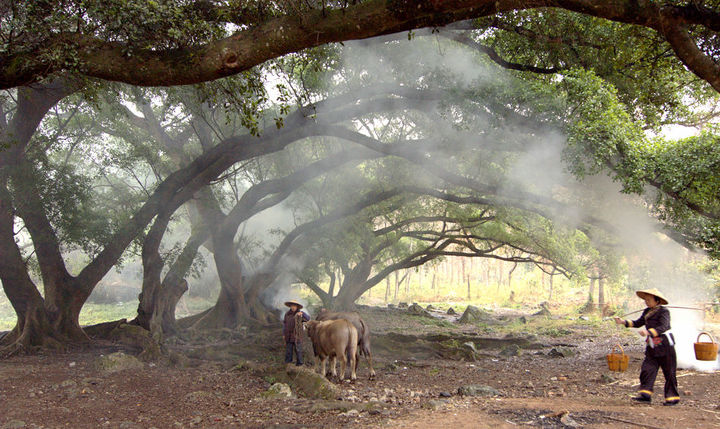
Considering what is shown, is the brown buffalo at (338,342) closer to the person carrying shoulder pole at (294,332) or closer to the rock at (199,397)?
the person carrying shoulder pole at (294,332)

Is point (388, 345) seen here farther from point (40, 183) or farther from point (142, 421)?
point (40, 183)

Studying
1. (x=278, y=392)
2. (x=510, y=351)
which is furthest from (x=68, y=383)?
(x=510, y=351)

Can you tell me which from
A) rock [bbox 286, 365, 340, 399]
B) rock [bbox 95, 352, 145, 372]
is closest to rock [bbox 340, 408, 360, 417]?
rock [bbox 286, 365, 340, 399]

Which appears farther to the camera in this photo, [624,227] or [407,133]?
[407,133]

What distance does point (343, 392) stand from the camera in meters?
7.07

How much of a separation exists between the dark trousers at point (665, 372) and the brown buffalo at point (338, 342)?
410cm

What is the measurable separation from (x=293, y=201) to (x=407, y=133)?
524cm

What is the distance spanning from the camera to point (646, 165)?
775 cm

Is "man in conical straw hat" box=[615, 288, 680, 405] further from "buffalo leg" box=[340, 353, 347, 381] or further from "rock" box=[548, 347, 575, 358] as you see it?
"rock" box=[548, 347, 575, 358]

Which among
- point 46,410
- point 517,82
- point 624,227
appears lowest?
point 46,410

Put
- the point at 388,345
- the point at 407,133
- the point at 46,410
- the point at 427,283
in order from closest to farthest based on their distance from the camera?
the point at 46,410 < the point at 388,345 < the point at 407,133 < the point at 427,283

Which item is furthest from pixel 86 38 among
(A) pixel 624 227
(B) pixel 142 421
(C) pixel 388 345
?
(A) pixel 624 227

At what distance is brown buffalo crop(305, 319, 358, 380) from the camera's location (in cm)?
798

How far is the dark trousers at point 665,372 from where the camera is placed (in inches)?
230
